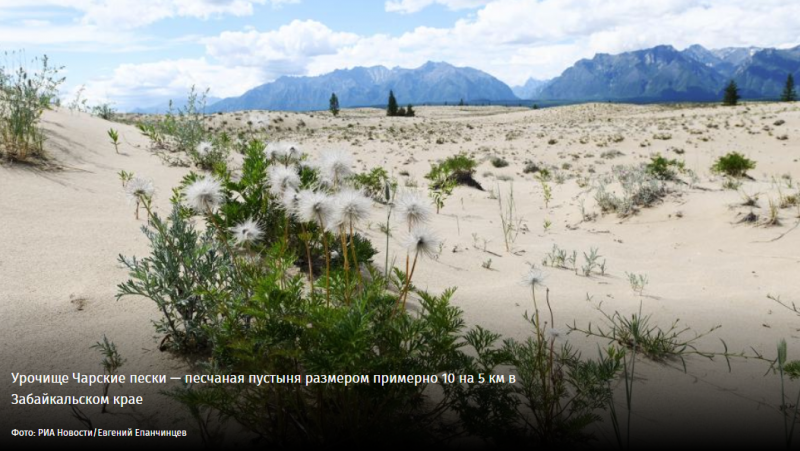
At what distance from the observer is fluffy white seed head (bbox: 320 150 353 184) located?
2.57 metres

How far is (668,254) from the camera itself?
553cm

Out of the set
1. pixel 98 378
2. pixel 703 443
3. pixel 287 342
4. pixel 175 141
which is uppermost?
pixel 175 141

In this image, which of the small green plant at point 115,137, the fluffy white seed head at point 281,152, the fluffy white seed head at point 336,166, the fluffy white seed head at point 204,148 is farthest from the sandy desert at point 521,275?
the fluffy white seed head at point 204,148

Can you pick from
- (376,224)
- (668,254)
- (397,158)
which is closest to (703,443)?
(668,254)

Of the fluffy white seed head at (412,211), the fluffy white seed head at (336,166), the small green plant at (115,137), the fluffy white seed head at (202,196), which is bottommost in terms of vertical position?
the fluffy white seed head at (412,211)

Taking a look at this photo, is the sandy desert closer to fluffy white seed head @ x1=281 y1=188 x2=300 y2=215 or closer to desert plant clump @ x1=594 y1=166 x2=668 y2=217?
Result: desert plant clump @ x1=594 y1=166 x2=668 y2=217

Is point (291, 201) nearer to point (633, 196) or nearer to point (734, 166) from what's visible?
point (633, 196)

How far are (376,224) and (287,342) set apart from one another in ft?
14.7

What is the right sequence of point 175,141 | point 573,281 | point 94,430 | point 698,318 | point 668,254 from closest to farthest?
point 94,430
point 698,318
point 573,281
point 668,254
point 175,141

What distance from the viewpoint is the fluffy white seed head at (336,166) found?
2568mm

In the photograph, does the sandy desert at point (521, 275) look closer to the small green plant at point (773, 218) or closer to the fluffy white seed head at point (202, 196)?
the small green plant at point (773, 218)

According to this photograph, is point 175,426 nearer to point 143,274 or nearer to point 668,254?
point 143,274

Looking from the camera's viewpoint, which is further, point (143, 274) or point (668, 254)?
point (668, 254)

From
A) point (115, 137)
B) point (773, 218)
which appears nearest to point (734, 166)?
point (773, 218)
